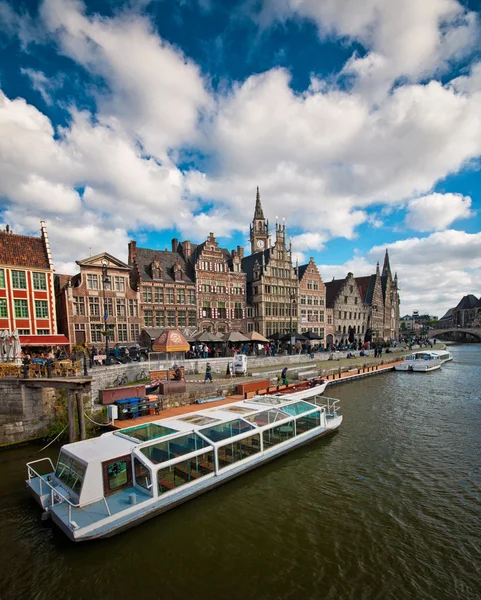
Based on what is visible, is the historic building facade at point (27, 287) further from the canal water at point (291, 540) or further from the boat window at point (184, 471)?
the boat window at point (184, 471)

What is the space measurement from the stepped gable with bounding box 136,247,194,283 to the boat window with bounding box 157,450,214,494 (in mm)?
28914

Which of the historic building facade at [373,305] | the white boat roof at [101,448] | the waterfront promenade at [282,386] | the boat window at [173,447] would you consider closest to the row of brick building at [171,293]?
the historic building facade at [373,305]

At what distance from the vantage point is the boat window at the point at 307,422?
16.5 meters

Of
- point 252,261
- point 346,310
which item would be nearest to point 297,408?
point 252,261

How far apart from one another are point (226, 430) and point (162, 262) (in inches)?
1214

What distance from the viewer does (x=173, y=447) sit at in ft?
38.4

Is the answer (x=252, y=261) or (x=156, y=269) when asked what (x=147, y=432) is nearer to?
(x=156, y=269)

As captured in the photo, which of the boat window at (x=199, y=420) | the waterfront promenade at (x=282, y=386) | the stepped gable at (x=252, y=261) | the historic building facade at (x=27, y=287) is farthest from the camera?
the stepped gable at (x=252, y=261)

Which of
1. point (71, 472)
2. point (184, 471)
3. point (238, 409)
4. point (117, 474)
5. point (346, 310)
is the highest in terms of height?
point (346, 310)

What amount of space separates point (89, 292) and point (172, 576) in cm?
3006

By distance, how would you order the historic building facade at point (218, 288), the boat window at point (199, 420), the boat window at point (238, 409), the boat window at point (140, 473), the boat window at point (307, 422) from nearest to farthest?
the boat window at point (140, 473)
the boat window at point (199, 420)
the boat window at point (238, 409)
the boat window at point (307, 422)
the historic building facade at point (218, 288)

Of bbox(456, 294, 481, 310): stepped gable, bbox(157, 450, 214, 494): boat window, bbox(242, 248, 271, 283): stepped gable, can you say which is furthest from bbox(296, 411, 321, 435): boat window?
bbox(456, 294, 481, 310): stepped gable

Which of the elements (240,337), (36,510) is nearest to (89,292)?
(240,337)

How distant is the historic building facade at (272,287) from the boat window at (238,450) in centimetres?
3307
